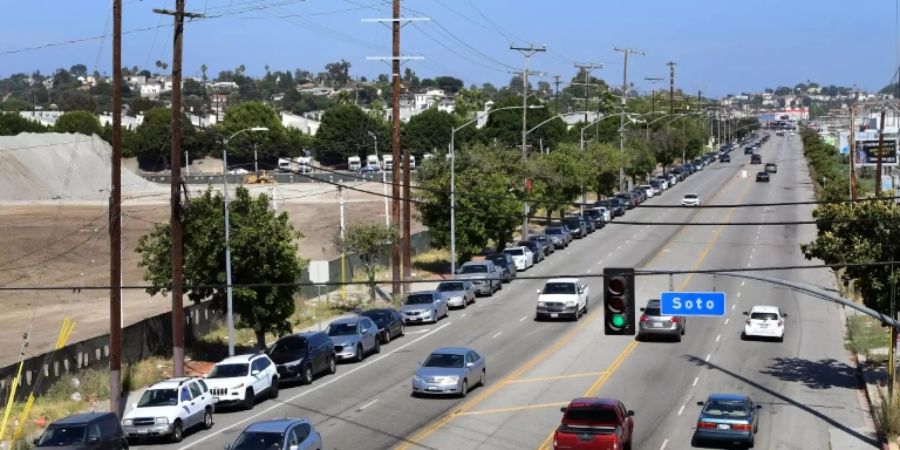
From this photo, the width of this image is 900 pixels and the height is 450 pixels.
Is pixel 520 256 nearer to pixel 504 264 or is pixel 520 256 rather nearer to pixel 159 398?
pixel 504 264

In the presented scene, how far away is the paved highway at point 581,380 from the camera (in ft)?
99.6

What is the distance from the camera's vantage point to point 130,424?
2933cm

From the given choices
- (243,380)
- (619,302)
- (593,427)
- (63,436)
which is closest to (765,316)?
(593,427)

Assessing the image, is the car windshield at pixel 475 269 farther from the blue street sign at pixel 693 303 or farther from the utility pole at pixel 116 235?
the utility pole at pixel 116 235

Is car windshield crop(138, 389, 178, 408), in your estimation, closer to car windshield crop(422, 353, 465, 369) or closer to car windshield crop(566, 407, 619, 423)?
car windshield crop(422, 353, 465, 369)

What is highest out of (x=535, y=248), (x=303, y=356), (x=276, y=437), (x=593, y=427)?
(x=535, y=248)

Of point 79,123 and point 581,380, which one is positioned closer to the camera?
point 581,380

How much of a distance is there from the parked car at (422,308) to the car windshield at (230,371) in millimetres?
17235

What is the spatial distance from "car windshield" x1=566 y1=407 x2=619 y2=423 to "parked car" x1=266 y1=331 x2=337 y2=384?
42.1 ft

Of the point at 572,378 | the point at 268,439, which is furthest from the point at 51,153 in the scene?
the point at 268,439

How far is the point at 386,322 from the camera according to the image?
46.5 meters

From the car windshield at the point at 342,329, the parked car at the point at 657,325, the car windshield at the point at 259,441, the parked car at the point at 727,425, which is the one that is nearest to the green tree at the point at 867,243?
the parked car at the point at 657,325

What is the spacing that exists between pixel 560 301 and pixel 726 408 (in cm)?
2199

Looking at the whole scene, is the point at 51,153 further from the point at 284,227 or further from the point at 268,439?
the point at 268,439
